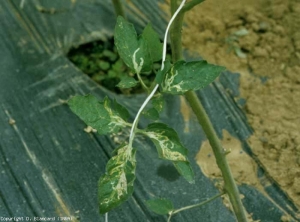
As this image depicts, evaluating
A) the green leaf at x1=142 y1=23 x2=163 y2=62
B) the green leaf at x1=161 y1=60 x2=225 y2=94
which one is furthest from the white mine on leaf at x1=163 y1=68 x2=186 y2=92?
the green leaf at x1=142 y1=23 x2=163 y2=62

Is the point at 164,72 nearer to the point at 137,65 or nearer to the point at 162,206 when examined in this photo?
the point at 137,65

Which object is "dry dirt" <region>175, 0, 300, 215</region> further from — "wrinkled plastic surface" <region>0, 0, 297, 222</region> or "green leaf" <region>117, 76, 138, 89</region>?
"green leaf" <region>117, 76, 138, 89</region>

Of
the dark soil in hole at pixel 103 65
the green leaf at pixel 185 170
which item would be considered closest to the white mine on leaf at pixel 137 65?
the green leaf at pixel 185 170

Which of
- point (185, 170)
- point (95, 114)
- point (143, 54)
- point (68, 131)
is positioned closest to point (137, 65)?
point (143, 54)

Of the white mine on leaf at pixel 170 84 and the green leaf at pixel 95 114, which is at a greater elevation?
the white mine on leaf at pixel 170 84

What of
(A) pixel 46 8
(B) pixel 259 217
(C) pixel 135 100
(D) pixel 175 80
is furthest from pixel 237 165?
(A) pixel 46 8

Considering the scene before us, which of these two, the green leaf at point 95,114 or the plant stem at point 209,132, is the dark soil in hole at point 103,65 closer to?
the plant stem at point 209,132
